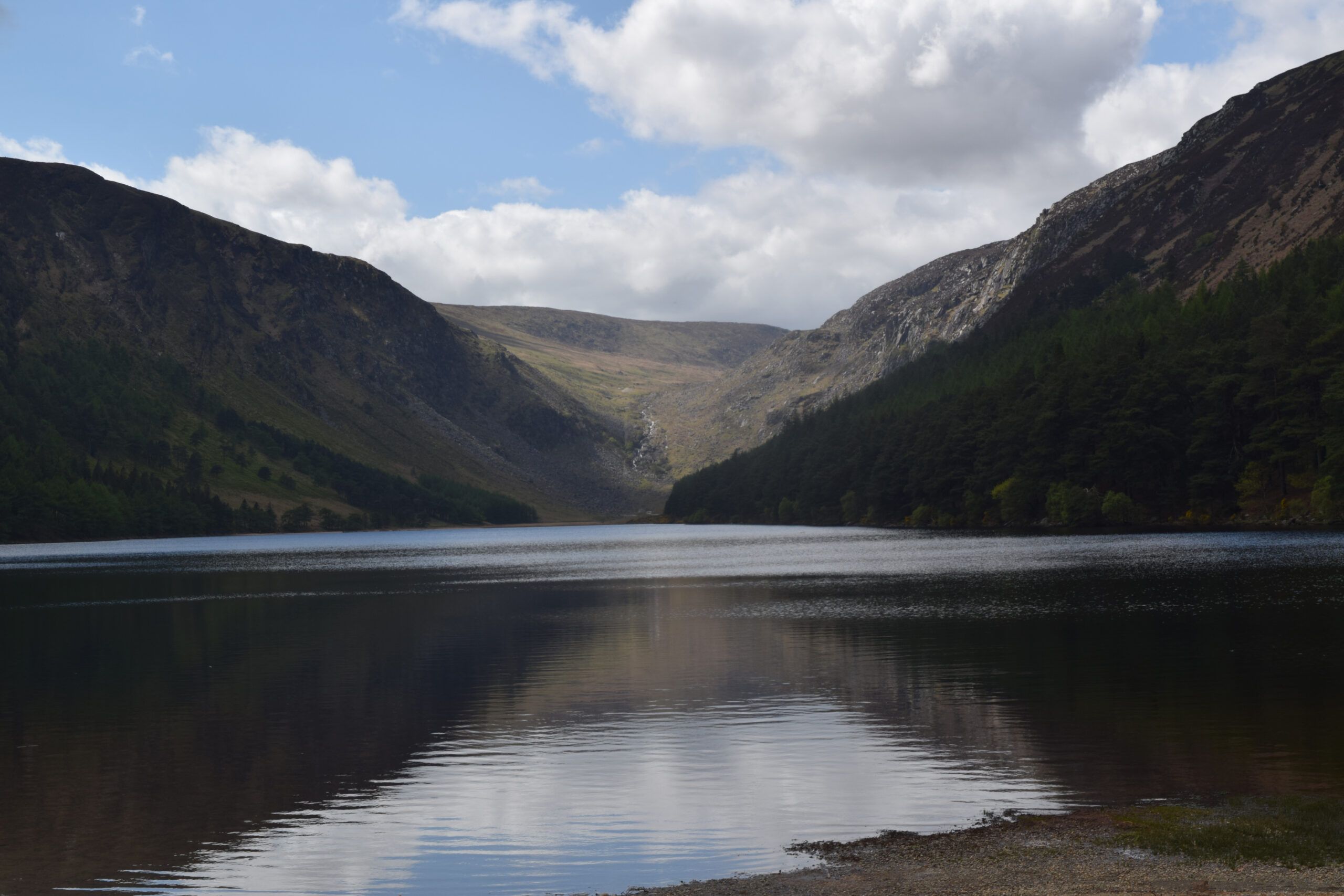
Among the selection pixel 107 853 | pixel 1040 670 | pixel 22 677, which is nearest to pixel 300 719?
pixel 107 853

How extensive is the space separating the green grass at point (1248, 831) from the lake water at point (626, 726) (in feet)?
5.31

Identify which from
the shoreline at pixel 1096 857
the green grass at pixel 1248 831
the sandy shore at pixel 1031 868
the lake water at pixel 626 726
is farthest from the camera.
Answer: the lake water at pixel 626 726

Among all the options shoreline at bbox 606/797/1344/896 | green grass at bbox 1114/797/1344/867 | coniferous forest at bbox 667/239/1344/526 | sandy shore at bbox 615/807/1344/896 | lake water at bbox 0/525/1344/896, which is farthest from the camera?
coniferous forest at bbox 667/239/1344/526

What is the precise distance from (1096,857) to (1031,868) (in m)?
1.26

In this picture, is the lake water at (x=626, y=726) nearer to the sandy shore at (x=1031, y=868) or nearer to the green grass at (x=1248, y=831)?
the sandy shore at (x=1031, y=868)

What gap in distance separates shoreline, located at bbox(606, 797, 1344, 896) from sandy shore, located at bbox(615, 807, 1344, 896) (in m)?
0.03

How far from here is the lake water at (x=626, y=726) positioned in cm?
2181

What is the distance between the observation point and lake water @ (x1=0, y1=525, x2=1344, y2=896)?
21812 mm

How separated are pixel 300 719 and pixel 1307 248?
594 feet

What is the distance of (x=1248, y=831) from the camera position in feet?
62.6

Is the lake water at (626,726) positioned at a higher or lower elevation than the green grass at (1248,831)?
lower

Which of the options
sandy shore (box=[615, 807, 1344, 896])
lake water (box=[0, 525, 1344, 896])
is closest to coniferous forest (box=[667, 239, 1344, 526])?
lake water (box=[0, 525, 1344, 896])

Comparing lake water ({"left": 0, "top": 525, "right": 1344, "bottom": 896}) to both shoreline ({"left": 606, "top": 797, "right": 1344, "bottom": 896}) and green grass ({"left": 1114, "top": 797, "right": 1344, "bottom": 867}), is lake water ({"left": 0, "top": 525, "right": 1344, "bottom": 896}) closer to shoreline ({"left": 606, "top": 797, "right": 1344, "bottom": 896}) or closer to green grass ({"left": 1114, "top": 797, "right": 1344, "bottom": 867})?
shoreline ({"left": 606, "top": 797, "right": 1344, "bottom": 896})

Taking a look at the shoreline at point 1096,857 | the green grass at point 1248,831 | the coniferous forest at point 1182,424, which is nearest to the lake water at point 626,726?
the shoreline at point 1096,857
